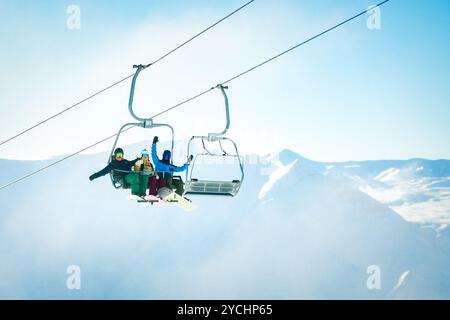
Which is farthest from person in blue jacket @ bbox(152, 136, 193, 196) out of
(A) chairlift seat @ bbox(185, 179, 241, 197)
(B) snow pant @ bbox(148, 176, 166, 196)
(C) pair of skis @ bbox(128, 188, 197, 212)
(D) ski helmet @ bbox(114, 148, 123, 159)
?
(A) chairlift seat @ bbox(185, 179, 241, 197)

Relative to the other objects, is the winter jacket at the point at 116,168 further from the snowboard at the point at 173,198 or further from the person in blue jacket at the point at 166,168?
the snowboard at the point at 173,198

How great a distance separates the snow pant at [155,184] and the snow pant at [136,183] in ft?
0.43

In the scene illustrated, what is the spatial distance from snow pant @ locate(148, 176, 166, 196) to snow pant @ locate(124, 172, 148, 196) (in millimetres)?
131

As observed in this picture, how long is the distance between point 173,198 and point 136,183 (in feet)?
2.86

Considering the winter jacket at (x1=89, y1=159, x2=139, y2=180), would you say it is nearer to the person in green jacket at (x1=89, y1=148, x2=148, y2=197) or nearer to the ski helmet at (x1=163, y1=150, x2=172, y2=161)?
the person in green jacket at (x1=89, y1=148, x2=148, y2=197)

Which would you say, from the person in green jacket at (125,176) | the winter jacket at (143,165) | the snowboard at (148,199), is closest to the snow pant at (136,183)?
the person in green jacket at (125,176)

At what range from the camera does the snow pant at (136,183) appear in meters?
12.4

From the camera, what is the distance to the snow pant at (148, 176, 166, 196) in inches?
493

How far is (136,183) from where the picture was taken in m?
12.4

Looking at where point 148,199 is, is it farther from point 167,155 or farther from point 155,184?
point 167,155
